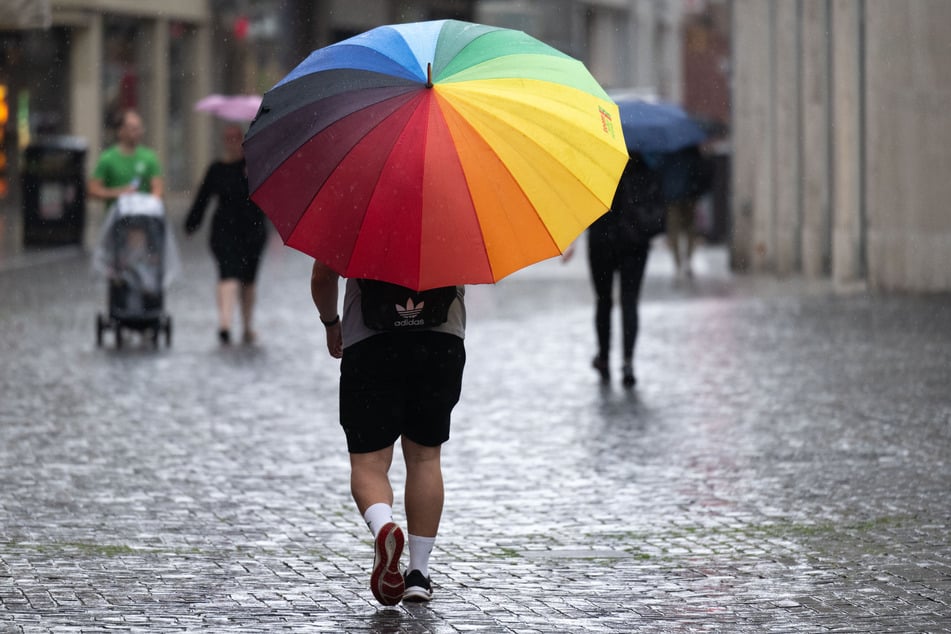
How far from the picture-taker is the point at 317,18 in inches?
1980

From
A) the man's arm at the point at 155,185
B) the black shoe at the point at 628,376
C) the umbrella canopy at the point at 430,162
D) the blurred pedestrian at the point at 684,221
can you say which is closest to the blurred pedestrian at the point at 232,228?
the man's arm at the point at 155,185

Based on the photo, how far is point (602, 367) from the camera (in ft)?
41.4

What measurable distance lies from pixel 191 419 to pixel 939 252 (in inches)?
411

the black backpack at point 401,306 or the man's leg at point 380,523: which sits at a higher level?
the black backpack at point 401,306

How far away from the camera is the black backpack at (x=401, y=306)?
600 centimetres

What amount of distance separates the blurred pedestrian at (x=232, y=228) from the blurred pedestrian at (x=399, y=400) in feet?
28.7

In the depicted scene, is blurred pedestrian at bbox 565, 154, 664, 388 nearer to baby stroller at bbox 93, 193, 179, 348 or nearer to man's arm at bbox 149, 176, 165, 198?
baby stroller at bbox 93, 193, 179, 348

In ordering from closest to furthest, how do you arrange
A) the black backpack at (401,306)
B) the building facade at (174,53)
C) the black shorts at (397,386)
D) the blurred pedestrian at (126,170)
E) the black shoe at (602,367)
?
the black backpack at (401,306) → the black shorts at (397,386) → the black shoe at (602,367) → the blurred pedestrian at (126,170) → the building facade at (174,53)

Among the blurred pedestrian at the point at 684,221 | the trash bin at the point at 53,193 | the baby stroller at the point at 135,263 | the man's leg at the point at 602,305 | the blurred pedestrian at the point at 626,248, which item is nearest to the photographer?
the blurred pedestrian at the point at 626,248

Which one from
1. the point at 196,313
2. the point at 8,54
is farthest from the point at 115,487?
the point at 8,54

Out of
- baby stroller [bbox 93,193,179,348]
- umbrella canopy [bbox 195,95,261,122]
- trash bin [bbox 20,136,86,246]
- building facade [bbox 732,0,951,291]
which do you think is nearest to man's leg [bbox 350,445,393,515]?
baby stroller [bbox 93,193,179,348]

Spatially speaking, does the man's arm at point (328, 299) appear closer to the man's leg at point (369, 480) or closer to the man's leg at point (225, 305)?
the man's leg at point (369, 480)

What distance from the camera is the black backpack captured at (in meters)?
6.00

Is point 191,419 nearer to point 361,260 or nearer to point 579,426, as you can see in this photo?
point 579,426
